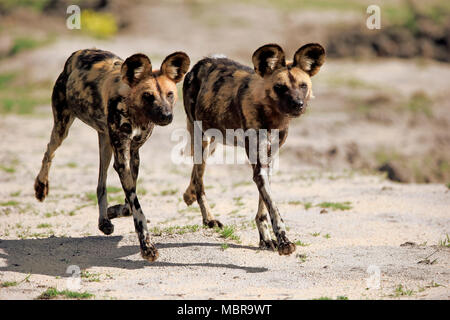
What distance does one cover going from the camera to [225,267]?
5.39 m

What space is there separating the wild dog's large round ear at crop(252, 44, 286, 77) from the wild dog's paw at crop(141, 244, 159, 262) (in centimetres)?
159

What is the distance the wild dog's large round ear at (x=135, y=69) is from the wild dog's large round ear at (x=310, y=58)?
1.14m

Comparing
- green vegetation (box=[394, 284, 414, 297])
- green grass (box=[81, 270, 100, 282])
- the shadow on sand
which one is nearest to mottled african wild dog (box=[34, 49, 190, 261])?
the shadow on sand

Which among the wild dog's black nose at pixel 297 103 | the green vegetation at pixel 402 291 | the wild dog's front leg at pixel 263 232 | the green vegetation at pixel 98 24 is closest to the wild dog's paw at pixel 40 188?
the wild dog's front leg at pixel 263 232

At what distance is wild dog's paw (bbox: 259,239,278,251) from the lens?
19.0ft

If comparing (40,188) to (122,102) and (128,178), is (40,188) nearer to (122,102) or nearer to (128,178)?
(128,178)

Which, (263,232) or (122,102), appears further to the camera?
(263,232)

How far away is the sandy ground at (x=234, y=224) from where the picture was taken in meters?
4.96

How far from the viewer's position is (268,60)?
5.39 metres

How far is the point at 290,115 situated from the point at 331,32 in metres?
17.4

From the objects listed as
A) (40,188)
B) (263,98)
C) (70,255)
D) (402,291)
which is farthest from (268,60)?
(40,188)

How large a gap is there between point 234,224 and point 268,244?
2.82 feet

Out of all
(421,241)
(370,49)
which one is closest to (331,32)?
(370,49)

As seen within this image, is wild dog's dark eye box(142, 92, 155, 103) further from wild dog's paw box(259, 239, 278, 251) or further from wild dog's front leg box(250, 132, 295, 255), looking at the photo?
wild dog's paw box(259, 239, 278, 251)
